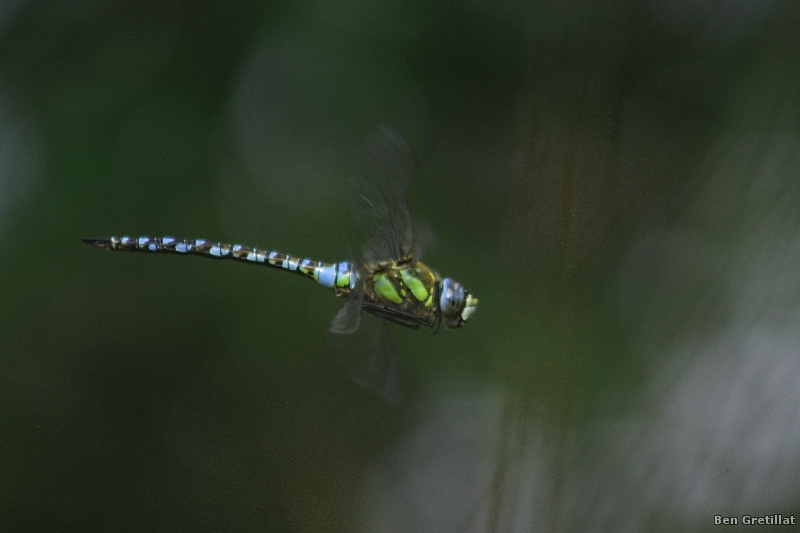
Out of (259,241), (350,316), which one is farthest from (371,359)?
(259,241)

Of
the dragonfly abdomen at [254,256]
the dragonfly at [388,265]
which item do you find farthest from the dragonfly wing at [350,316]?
the dragonfly abdomen at [254,256]

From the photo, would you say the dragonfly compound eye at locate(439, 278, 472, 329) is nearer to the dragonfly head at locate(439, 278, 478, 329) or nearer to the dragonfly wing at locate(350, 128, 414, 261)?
the dragonfly head at locate(439, 278, 478, 329)

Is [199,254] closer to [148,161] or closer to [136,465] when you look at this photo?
[148,161]

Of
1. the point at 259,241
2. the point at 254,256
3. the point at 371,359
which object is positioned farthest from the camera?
the point at 259,241

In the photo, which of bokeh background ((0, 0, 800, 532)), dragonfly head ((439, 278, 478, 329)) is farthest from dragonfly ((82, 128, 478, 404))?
bokeh background ((0, 0, 800, 532))

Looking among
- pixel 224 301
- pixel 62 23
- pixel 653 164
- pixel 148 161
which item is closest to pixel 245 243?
pixel 224 301

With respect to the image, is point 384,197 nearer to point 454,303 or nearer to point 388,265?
point 388,265
